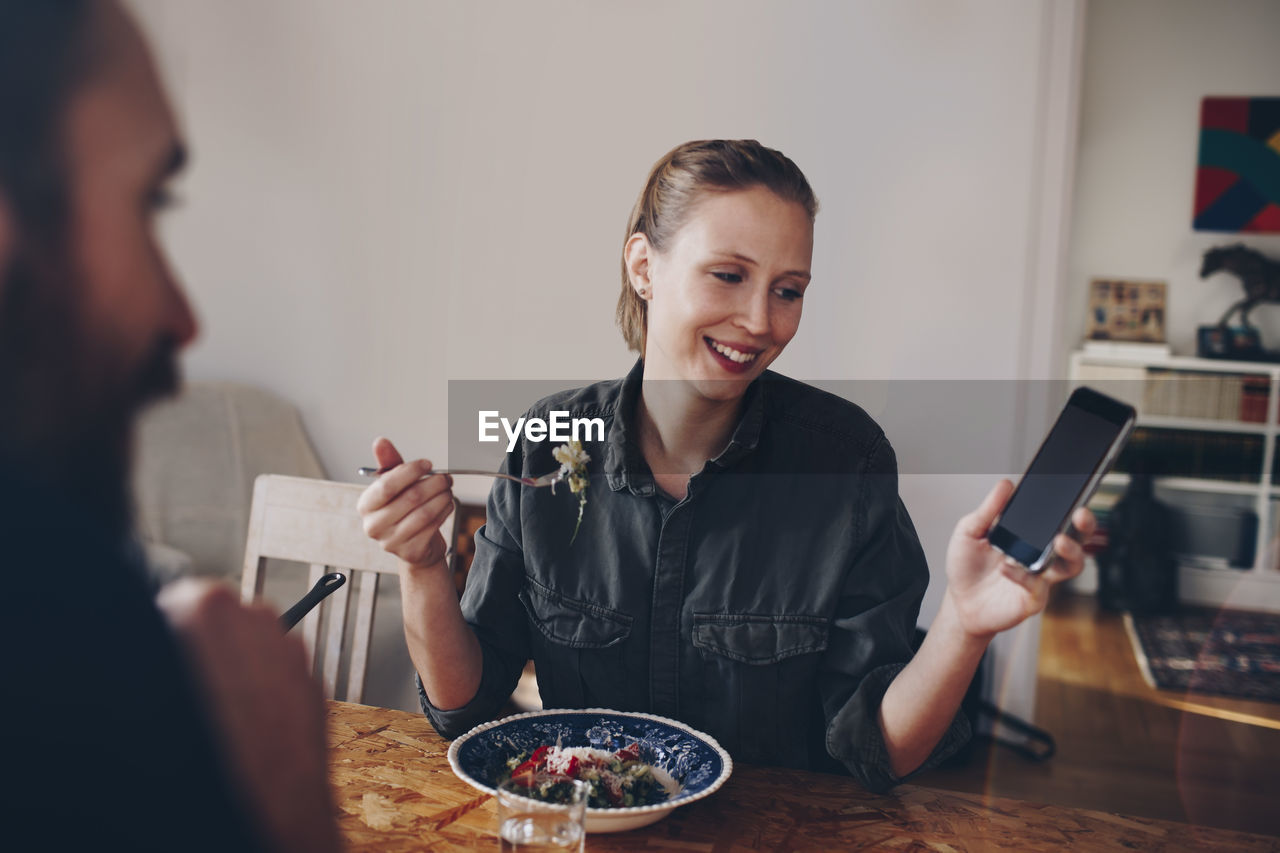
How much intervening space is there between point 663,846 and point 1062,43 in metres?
2.22

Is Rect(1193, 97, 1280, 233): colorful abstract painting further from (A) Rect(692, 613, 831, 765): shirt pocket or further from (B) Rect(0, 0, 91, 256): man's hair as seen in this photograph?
(B) Rect(0, 0, 91, 256): man's hair

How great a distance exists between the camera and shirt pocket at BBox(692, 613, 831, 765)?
3.78ft

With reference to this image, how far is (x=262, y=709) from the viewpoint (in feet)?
1.05

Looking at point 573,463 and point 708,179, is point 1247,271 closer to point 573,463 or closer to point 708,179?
point 708,179

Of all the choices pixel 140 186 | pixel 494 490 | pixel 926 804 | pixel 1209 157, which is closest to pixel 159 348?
pixel 140 186

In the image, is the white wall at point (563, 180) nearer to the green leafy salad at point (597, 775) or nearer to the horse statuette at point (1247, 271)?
the green leafy salad at point (597, 775)

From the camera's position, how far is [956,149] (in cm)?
236

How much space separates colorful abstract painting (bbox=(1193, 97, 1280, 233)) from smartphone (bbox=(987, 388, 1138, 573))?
13.8 feet

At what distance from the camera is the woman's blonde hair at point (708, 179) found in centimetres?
117

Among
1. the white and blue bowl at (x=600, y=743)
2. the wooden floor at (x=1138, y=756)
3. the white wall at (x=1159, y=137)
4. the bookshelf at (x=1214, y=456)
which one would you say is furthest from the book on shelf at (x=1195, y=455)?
the white and blue bowl at (x=600, y=743)

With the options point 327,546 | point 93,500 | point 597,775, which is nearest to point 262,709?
point 93,500

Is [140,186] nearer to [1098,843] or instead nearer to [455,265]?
[1098,843]

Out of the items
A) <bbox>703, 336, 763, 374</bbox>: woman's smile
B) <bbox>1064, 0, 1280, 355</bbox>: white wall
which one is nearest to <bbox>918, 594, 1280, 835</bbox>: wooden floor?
<bbox>703, 336, 763, 374</bbox>: woman's smile

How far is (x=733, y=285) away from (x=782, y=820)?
0.60 metres
